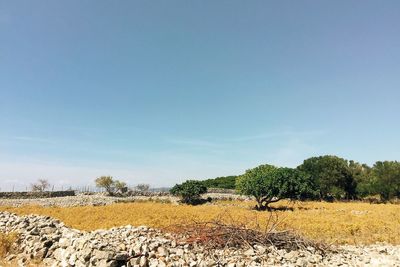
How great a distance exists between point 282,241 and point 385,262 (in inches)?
148

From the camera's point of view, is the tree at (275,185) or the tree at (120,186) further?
the tree at (120,186)

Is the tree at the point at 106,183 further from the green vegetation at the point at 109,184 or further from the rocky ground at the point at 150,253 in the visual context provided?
the rocky ground at the point at 150,253

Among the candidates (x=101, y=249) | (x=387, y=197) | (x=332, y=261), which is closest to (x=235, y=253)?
(x=332, y=261)

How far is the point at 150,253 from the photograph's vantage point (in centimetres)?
1127

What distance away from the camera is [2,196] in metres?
50.1

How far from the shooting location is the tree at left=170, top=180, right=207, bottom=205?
160 feet

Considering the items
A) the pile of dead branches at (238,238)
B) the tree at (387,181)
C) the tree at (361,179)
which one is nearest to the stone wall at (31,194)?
the pile of dead branches at (238,238)

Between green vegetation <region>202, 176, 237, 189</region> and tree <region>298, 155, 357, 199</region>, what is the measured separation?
925 inches

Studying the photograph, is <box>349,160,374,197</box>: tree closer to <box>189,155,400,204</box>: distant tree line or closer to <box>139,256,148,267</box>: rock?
<box>189,155,400,204</box>: distant tree line

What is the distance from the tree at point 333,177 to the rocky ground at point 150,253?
162 feet

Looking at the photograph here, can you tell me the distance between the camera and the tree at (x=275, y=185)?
1532 inches

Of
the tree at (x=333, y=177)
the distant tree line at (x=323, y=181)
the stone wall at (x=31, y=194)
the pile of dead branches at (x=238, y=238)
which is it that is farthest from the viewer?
the tree at (x=333, y=177)

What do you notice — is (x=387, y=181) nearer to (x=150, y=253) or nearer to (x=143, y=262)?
(x=150, y=253)

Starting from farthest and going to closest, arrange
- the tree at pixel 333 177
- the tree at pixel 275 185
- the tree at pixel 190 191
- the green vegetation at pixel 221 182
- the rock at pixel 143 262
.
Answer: the green vegetation at pixel 221 182, the tree at pixel 333 177, the tree at pixel 190 191, the tree at pixel 275 185, the rock at pixel 143 262
